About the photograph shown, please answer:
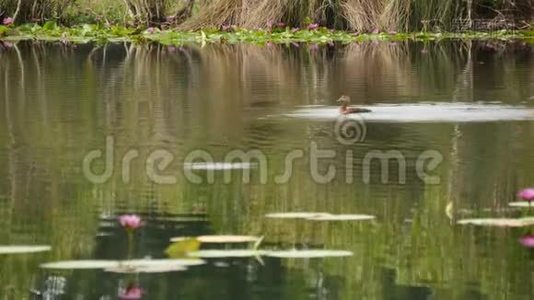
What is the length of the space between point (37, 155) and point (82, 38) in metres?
13.5

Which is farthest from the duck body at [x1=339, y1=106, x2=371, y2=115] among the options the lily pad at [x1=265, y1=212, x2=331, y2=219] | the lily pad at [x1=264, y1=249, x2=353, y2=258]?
the lily pad at [x1=264, y1=249, x2=353, y2=258]

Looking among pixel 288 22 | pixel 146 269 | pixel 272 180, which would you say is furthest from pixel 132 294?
pixel 288 22

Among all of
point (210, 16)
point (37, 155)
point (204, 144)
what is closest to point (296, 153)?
→ point (204, 144)

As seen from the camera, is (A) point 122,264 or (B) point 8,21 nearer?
(A) point 122,264

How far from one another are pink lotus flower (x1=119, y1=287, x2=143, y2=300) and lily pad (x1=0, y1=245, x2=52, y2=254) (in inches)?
25.7

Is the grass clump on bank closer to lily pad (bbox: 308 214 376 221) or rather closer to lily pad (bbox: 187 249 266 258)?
lily pad (bbox: 308 214 376 221)

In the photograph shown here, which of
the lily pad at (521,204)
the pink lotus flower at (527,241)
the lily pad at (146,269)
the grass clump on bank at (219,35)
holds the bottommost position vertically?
the lily pad at (146,269)

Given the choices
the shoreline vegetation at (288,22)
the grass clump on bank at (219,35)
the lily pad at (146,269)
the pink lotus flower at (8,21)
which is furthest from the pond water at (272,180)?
the pink lotus flower at (8,21)

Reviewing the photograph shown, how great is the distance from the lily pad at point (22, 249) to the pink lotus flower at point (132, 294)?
65 cm

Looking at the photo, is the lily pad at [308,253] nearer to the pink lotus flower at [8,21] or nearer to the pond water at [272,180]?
the pond water at [272,180]

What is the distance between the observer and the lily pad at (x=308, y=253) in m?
4.16

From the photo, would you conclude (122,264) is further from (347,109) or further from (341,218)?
(347,109)

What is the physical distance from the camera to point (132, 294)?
3.64 metres

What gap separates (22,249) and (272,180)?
5.39 ft
